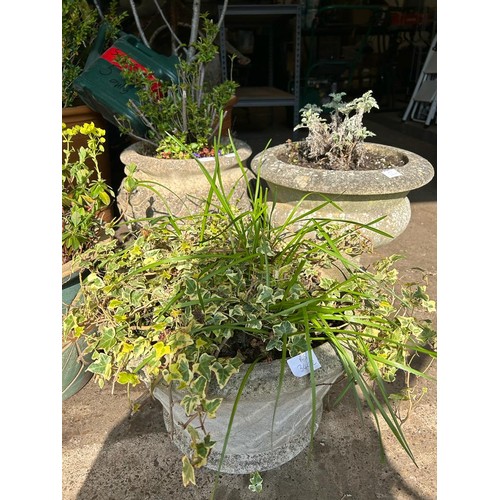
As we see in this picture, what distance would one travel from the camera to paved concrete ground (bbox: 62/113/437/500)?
1.26 meters

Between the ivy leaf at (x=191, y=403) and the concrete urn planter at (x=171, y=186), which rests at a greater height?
the concrete urn planter at (x=171, y=186)

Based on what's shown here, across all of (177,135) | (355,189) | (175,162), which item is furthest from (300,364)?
(177,135)

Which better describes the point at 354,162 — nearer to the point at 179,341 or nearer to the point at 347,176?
the point at 347,176

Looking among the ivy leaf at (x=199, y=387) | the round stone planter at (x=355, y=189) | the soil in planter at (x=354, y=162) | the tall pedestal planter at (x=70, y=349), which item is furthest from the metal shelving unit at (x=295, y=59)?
the ivy leaf at (x=199, y=387)

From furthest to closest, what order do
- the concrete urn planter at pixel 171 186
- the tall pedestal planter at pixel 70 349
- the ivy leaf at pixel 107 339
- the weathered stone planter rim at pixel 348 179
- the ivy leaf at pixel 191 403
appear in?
1. the concrete urn planter at pixel 171 186
2. the weathered stone planter rim at pixel 348 179
3. the tall pedestal planter at pixel 70 349
4. the ivy leaf at pixel 107 339
5. the ivy leaf at pixel 191 403

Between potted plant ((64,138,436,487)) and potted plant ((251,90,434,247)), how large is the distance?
1.13 feet

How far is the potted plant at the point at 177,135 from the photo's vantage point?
1825 millimetres

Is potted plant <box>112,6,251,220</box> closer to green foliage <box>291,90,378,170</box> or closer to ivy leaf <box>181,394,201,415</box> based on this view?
green foliage <box>291,90,378,170</box>

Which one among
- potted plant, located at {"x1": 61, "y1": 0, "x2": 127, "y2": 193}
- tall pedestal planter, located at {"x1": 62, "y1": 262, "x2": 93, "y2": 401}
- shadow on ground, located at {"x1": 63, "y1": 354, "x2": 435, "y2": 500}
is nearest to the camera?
shadow on ground, located at {"x1": 63, "y1": 354, "x2": 435, "y2": 500}

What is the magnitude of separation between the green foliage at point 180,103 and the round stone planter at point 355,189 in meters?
0.41

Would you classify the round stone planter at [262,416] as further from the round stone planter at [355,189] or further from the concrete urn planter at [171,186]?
the concrete urn planter at [171,186]

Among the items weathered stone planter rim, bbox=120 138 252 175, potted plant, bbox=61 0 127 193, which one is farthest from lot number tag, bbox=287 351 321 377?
potted plant, bbox=61 0 127 193

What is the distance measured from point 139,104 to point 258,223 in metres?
1.27

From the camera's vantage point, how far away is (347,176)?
1677 mm
